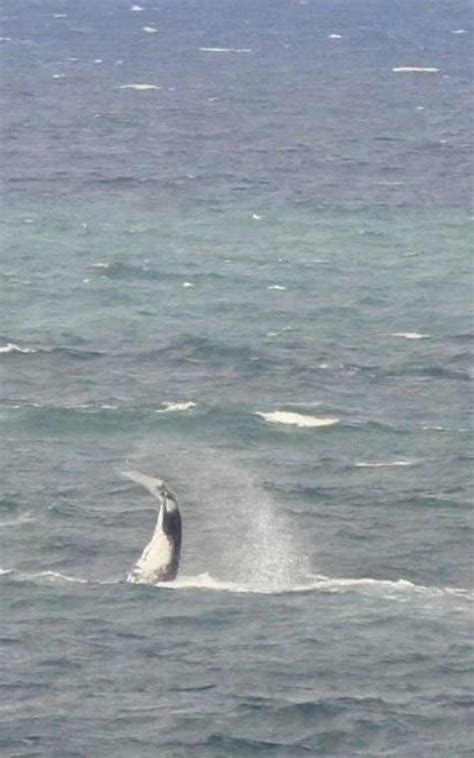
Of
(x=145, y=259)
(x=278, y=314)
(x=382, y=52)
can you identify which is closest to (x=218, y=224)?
(x=145, y=259)

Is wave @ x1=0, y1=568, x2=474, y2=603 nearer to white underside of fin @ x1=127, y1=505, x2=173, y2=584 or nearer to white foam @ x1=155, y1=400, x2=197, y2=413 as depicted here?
white underside of fin @ x1=127, y1=505, x2=173, y2=584

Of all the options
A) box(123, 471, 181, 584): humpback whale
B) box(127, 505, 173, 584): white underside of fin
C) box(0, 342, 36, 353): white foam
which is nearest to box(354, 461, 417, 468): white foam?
box(123, 471, 181, 584): humpback whale

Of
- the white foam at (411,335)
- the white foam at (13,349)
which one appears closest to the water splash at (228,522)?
the white foam at (13,349)

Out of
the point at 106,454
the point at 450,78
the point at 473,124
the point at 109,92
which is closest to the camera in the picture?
the point at 106,454

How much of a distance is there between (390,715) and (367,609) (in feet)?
20.2

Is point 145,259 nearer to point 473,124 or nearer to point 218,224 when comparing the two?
point 218,224

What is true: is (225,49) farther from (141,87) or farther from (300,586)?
(300,586)

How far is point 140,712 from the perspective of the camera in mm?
43406

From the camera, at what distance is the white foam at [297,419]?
65500 mm

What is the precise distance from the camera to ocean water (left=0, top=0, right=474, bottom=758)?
44438 mm

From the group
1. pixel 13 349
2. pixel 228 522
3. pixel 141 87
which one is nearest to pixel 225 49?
pixel 141 87

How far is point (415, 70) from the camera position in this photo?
169125 millimetres

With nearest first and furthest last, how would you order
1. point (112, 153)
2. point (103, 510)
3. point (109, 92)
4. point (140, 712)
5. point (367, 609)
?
point (140, 712) → point (367, 609) → point (103, 510) → point (112, 153) → point (109, 92)

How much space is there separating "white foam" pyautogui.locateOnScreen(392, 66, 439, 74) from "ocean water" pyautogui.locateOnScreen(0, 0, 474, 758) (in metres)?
38.5
